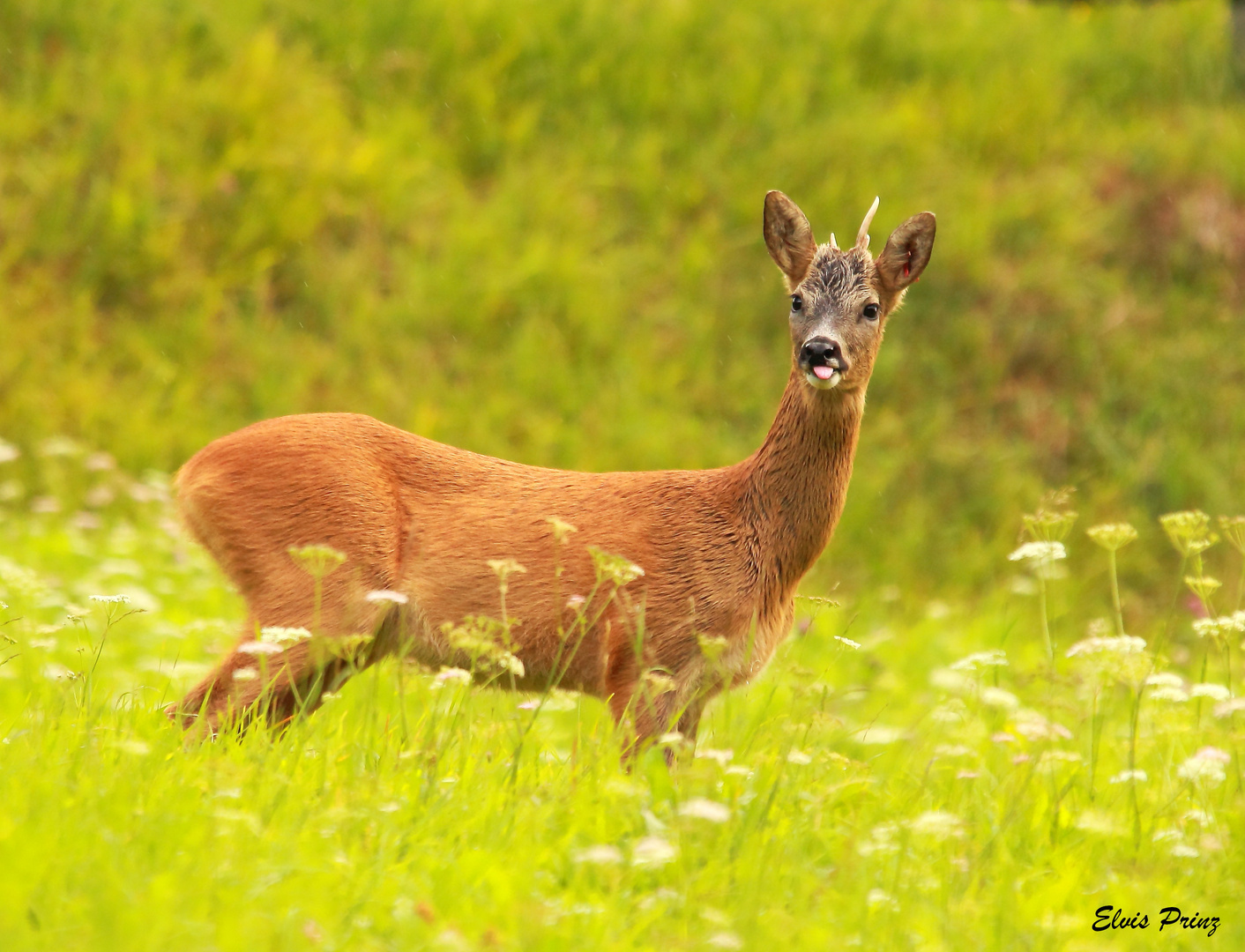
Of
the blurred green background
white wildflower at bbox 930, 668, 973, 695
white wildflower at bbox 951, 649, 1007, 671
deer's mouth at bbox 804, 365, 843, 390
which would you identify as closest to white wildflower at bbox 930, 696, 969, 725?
white wildflower at bbox 951, 649, 1007, 671

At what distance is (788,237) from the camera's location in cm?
484

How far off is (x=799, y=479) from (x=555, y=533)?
95 centimetres

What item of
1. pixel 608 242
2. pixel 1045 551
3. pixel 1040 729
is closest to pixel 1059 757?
pixel 1040 729

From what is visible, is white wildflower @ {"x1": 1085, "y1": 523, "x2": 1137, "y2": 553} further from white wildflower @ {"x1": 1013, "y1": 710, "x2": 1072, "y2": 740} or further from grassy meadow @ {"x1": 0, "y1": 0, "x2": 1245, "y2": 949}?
white wildflower @ {"x1": 1013, "y1": 710, "x2": 1072, "y2": 740}

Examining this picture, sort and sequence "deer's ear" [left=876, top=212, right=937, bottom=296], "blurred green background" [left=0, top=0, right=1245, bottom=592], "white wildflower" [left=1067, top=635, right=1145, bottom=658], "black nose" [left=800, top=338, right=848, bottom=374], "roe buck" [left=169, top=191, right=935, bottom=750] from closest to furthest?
"white wildflower" [left=1067, top=635, right=1145, bottom=658]
"roe buck" [left=169, top=191, right=935, bottom=750]
"black nose" [left=800, top=338, right=848, bottom=374]
"deer's ear" [left=876, top=212, right=937, bottom=296]
"blurred green background" [left=0, top=0, right=1245, bottom=592]

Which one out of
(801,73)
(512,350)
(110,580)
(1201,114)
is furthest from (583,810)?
(1201,114)

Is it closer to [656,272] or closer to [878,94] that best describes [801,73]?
[878,94]

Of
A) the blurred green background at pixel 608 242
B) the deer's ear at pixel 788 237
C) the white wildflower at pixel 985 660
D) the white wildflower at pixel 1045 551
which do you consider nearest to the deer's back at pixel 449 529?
the white wildflower at pixel 985 660

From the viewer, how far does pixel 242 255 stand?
1042cm

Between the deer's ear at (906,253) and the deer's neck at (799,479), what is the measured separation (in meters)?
0.40

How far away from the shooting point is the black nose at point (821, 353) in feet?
14.3

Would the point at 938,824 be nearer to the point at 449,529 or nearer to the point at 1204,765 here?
the point at 1204,765

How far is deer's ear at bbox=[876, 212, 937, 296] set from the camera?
15.3 feet

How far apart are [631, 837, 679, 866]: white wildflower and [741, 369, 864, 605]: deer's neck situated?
163cm
